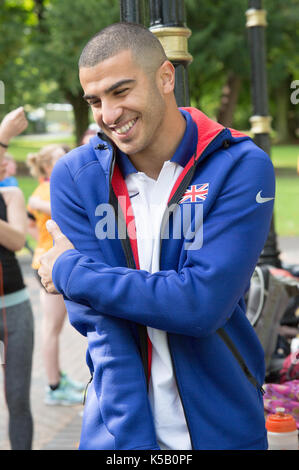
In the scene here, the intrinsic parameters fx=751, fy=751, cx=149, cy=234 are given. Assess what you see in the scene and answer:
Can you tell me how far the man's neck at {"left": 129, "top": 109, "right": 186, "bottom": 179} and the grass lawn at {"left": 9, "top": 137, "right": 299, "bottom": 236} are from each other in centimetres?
1618

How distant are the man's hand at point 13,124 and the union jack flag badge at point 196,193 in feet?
4.92

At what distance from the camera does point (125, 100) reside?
2.10 m

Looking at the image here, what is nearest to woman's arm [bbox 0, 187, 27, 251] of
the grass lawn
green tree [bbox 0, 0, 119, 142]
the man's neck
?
the man's neck

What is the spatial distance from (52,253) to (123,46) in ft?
2.05

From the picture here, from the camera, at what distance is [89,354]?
7.11ft

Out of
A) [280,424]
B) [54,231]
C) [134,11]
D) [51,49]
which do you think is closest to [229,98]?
[51,49]

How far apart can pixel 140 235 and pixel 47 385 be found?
5204 millimetres

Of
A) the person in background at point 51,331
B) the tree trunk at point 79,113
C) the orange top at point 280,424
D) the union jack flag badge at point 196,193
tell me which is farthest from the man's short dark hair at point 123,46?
the tree trunk at point 79,113

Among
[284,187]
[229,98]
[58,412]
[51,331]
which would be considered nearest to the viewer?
[58,412]

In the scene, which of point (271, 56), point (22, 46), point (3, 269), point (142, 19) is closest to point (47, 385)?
point (3, 269)

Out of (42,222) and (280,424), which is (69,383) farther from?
(280,424)

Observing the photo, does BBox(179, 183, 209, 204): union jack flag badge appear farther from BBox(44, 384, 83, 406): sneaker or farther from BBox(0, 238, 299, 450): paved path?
BBox(44, 384, 83, 406): sneaker

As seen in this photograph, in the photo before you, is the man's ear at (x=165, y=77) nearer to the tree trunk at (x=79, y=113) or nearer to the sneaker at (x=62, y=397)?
the sneaker at (x=62, y=397)
